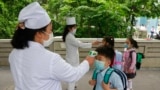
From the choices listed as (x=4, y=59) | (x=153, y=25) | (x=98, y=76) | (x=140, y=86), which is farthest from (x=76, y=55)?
(x=153, y=25)

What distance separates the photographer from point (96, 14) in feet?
25.1

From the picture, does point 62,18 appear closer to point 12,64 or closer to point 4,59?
→ point 4,59

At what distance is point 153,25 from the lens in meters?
14.4

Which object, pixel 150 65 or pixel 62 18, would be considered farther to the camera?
pixel 62 18

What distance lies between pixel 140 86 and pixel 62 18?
12.8 feet

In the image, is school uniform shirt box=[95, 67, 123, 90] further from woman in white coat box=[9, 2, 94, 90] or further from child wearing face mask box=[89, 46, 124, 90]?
woman in white coat box=[9, 2, 94, 90]

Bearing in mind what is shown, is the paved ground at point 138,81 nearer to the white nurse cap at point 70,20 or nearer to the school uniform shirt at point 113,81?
the white nurse cap at point 70,20

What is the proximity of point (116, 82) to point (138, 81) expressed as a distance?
12.3 ft

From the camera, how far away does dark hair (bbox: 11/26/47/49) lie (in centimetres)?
186

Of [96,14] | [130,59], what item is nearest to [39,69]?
[130,59]

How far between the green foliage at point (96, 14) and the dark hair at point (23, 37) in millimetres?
5766

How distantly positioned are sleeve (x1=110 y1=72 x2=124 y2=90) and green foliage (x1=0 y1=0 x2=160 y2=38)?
5.12m

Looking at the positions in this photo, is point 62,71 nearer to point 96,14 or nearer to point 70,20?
point 70,20

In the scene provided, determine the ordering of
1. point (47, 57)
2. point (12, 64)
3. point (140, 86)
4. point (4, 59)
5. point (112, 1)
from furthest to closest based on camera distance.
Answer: point (112, 1), point (4, 59), point (140, 86), point (12, 64), point (47, 57)
